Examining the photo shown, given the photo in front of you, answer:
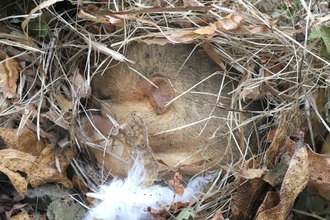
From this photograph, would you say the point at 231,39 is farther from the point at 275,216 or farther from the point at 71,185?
the point at 71,185

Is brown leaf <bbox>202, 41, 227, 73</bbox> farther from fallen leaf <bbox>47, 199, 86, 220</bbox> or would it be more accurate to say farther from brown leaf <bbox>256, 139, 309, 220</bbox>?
fallen leaf <bbox>47, 199, 86, 220</bbox>

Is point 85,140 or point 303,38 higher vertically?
point 303,38

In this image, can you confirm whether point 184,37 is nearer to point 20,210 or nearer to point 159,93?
point 159,93

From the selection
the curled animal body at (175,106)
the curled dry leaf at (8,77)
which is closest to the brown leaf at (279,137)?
the curled animal body at (175,106)

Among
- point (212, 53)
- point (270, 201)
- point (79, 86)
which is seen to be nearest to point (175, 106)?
point (212, 53)

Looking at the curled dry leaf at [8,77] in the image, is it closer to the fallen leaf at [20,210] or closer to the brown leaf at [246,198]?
the fallen leaf at [20,210]

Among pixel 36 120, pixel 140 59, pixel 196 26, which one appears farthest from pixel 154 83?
pixel 36 120
